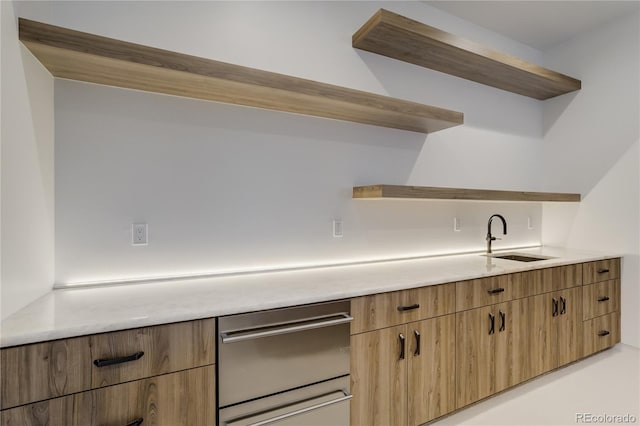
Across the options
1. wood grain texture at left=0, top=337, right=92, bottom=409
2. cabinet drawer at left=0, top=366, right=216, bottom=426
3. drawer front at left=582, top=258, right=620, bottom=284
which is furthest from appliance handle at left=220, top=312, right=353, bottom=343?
drawer front at left=582, top=258, right=620, bottom=284

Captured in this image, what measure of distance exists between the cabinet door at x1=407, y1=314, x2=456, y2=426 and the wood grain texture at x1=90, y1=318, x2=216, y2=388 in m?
1.06

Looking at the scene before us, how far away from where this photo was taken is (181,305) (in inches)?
49.1

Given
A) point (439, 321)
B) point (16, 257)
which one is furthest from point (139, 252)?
point (439, 321)

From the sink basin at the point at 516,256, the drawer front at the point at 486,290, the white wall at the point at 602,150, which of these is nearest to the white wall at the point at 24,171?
the drawer front at the point at 486,290

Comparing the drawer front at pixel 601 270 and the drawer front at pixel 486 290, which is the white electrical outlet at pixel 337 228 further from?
the drawer front at pixel 601 270

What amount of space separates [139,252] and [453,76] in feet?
8.96

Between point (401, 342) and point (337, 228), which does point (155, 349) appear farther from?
point (337, 228)

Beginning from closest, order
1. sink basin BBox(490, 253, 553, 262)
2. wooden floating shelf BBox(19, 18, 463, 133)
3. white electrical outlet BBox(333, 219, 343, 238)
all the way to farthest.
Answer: wooden floating shelf BBox(19, 18, 463, 133), white electrical outlet BBox(333, 219, 343, 238), sink basin BBox(490, 253, 553, 262)

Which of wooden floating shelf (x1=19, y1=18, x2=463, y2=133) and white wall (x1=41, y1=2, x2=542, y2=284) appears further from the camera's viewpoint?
white wall (x1=41, y1=2, x2=542, y2=284)

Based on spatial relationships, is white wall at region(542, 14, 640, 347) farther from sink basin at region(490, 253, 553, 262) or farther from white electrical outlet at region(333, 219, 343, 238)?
white electrical outlet at region(333, 219, 343, 238)

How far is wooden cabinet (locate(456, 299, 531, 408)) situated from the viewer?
1.89 m

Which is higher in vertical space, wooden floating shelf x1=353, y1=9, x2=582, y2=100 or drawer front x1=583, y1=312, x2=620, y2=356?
wooden floating shelf x1=353, y1=9, x2=582, y2=100

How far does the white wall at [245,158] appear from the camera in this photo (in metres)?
1.57

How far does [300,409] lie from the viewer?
1.40 meters
